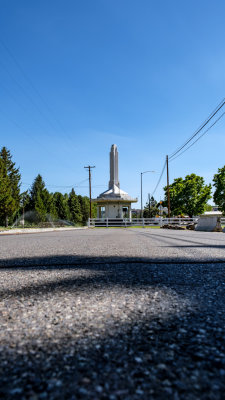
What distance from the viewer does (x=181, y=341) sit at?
1033mm

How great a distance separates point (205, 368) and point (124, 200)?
36.5 m

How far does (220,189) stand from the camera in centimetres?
3741

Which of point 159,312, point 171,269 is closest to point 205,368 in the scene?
point 159,312

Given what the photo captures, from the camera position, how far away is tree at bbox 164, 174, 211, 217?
42.9m

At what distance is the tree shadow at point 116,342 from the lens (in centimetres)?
75

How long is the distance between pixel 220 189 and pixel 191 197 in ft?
20.3

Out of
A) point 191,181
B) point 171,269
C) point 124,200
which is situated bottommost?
point 171,269

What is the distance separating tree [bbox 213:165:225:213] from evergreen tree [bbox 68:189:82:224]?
28808 mm

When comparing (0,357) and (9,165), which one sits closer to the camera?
(0,357)

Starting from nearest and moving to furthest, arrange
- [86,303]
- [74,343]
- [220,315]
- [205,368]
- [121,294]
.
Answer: [205,368] → [74,343] → [220,315] → [86,303] → [121,294]

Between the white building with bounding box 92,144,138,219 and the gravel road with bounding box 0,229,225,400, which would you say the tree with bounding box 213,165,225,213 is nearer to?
the white building with bounding box 92,144,138,219

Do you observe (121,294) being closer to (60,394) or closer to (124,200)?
(60,394)

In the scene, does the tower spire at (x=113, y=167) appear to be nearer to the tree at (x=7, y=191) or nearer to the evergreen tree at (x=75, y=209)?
the tree at (x=7, y=191)

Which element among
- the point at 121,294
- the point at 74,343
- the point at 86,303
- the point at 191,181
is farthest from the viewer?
the point at 191,181
